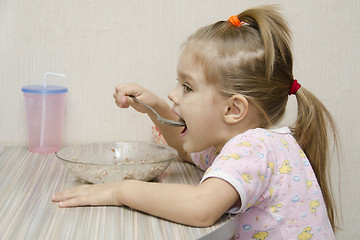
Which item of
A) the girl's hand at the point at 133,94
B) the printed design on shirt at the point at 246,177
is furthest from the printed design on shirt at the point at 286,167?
the girl's hand at the point at 133,94

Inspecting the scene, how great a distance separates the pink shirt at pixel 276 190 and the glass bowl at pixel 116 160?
14cm

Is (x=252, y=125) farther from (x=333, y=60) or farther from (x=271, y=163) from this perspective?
A: (x=333, y=60)

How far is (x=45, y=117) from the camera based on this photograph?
1.21 meters

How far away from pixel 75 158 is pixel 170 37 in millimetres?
442

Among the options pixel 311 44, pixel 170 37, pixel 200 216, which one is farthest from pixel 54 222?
pixel 311 44

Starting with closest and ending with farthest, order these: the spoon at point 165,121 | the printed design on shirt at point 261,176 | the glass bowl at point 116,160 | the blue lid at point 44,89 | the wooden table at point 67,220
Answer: the wooden table at point 67,220, the printed design on shirt at point 261,176, the glass bowl at point 116,160, the spoon at point 165,121, the blue lid at point 44,89

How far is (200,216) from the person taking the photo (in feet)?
2.38

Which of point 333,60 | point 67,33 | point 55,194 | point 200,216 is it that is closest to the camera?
point 200,216

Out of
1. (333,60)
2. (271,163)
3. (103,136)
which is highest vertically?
(333,60)

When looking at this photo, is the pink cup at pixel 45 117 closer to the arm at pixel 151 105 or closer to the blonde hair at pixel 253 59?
the arm at pixel 151 105

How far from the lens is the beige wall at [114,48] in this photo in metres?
1.21

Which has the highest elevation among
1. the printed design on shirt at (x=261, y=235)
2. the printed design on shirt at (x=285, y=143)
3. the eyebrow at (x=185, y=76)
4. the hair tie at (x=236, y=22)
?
the hair tie at (x=236, y=22)

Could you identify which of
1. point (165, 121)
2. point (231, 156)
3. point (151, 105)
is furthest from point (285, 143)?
point (151, 105)

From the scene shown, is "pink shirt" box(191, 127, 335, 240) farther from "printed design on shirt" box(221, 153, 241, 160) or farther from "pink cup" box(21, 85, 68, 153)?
"pink cup" box(21, 85, 68, 153)
